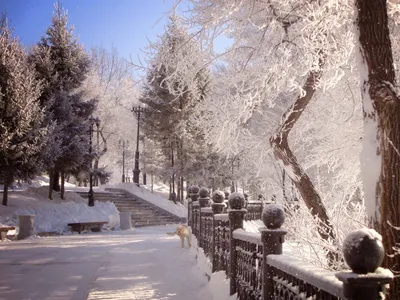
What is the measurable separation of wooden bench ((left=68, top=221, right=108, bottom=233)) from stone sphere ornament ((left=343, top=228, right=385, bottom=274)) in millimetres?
18443

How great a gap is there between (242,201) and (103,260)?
5.60 meters

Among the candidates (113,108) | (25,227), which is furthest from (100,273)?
(113,108)

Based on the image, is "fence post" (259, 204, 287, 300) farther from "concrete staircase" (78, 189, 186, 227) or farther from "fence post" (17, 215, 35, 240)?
"concrete staircase" (78, 189, 186, 227)

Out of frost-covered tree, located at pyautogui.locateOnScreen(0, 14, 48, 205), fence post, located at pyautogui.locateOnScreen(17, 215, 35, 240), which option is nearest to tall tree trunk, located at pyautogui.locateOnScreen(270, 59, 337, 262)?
fence post, located at pyautogui.locateOnScreen(17, 215, 35, 240)

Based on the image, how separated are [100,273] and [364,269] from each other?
23.3 ft

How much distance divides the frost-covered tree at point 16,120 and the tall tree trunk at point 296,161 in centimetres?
1332

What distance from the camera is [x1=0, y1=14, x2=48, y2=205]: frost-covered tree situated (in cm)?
1686

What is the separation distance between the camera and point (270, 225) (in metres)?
3.89

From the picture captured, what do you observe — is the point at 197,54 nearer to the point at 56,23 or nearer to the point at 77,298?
the point at 77,298

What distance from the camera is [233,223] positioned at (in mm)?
5703

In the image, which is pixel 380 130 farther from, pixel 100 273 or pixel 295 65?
pixel 100 273

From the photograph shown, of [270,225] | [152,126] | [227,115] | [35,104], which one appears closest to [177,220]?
[152,126]

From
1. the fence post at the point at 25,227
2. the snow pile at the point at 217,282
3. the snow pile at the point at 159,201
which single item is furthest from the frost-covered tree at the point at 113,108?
the snow pile at the point at 217,282

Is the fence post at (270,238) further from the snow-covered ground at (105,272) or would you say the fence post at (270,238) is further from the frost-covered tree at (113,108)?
the frost-covered tree at (113,108)
